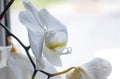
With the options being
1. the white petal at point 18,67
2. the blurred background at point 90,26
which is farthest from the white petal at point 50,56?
the blurred background at point 90,26

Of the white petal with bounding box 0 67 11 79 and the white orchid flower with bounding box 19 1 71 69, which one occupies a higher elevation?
the white orchid flower with bounding box 19 1 71 69

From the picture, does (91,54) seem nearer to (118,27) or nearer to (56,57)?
(118,27)

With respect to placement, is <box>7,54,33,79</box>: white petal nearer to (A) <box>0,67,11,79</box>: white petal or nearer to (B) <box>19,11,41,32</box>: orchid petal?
(A) <box>0,67,11,79</box>: white petal

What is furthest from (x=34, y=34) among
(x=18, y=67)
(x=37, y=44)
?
(x=18, y=67)

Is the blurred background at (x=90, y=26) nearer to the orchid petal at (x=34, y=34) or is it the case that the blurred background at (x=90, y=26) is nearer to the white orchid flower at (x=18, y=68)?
the white orchid flower at (x=18, y=68)

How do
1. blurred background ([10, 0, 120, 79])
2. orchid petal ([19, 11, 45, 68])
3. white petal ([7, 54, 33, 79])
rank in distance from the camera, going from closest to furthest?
orchid petal ([19, 11, 45, 68])
white petal ([7, 54, 33, 79])
blurred background ([10, 0, 120, 79])

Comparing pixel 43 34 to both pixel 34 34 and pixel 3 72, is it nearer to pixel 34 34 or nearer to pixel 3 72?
pixel 34 34

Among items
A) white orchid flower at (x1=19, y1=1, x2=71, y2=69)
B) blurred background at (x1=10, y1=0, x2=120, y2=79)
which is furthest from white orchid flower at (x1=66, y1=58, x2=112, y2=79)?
blurred background at (x1=10, y1=0, x2=120, y2=79)
